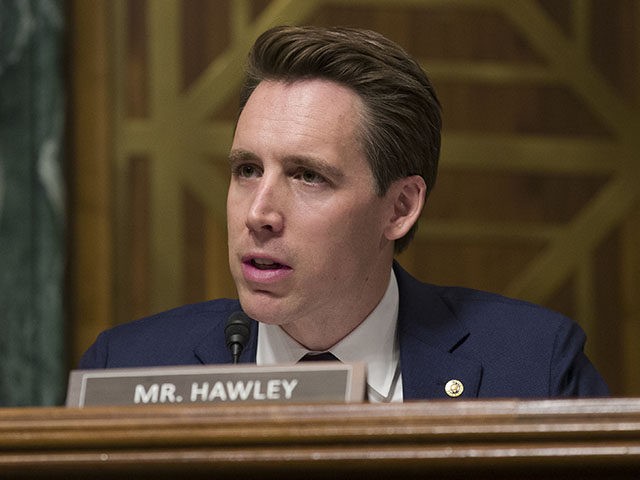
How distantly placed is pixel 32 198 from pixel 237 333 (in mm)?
1855

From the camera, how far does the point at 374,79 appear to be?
2.09m

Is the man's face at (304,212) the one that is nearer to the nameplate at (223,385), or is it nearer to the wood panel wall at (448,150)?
the nameplate at (223,385)

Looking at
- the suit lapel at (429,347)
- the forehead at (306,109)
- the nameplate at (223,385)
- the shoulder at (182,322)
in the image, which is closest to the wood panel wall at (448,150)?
the shoulder at (182,322)

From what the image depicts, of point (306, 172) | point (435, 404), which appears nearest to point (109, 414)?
point (435, 404)

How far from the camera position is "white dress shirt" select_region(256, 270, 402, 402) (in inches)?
81.3

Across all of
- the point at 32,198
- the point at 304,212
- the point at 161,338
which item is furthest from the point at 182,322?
the point at 32,198

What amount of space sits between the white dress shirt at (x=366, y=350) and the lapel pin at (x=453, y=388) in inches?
3.6

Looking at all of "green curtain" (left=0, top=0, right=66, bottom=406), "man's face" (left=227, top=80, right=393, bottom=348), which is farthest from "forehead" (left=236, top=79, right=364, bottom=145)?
"green curtain" (left=0, top=0, right=66, bottom=406)

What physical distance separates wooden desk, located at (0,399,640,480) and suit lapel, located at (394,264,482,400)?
965 millimetres

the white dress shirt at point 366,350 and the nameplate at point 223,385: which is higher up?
the white dress shirt at point 366,350

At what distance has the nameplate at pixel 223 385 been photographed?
1.21 metres

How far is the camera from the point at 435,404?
3.40ft

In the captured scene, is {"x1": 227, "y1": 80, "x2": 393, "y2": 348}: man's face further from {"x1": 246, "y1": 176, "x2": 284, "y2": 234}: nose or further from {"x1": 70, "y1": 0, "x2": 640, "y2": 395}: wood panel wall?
{"x1": 70, "y1": 0, "x2": 640, "y2": 395}: wood panel wall

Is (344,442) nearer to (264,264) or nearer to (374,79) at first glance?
(264,264)
